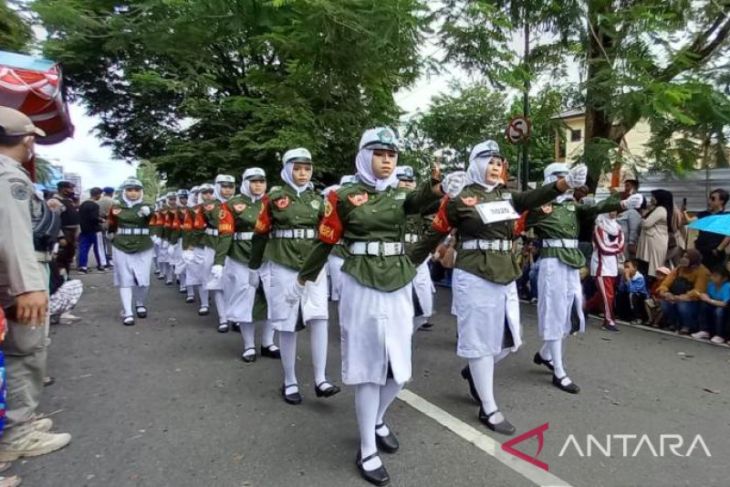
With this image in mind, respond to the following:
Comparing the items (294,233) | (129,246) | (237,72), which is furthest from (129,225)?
(237,72)

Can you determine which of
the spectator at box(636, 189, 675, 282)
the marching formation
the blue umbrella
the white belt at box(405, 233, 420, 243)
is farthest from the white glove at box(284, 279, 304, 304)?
the spectator at box(636, 189, 675, 282)

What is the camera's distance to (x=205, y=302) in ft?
28.4

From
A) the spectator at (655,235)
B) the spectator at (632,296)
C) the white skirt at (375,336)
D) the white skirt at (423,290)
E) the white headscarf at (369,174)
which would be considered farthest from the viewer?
Result: the spectator at (655,235)

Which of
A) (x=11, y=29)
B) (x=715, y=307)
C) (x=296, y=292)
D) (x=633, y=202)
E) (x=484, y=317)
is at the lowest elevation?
(x=715, y=307)

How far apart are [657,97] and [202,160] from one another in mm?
10872

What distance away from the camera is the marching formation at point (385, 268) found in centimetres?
324

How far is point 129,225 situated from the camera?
780cm

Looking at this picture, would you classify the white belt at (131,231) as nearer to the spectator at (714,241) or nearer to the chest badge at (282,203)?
the chest badge at (282,203)

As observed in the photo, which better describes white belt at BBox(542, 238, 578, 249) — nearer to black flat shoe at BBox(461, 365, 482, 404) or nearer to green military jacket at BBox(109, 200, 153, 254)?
black flat shoe at BBox(461, 365, 482, 404)

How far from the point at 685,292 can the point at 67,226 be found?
1075cm

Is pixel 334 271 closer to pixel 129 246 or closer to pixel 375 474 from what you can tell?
pixel 129 246

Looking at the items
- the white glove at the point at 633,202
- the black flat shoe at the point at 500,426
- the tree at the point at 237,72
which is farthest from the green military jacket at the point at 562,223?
the tree at the point at 237,72

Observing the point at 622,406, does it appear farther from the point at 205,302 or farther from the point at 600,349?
the point at 205,302

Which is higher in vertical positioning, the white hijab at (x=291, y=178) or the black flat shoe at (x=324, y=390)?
the white hijab at (x=291, y=178)
